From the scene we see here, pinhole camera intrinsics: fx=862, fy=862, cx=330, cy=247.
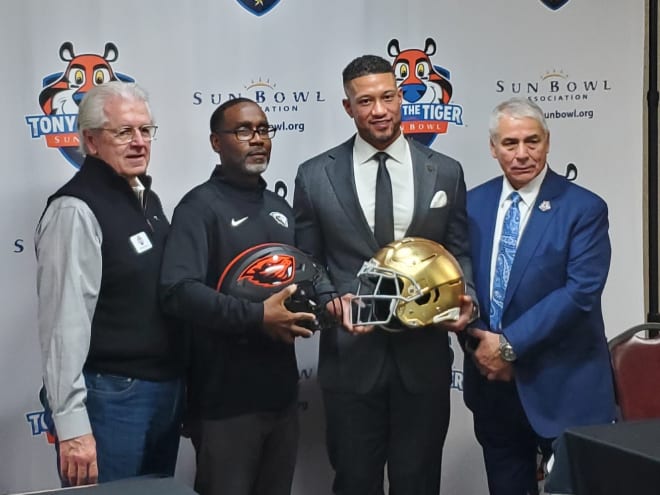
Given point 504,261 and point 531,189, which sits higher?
point 531,189

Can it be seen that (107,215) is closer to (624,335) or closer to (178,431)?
(178,431)

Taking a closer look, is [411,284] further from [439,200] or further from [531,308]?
[531,308]

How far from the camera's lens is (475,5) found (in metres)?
3.55

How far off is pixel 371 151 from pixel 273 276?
604mm

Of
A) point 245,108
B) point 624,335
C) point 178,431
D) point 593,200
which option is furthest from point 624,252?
point 178,431

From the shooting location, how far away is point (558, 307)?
9.87ft

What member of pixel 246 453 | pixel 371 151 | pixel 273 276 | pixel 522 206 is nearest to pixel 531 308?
pixel 522 206

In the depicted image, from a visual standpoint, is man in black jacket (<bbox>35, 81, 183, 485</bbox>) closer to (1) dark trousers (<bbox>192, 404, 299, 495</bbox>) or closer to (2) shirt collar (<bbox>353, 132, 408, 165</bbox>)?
(1) dark trousers (<bbox>192, 404, 299, 495</bbox>)

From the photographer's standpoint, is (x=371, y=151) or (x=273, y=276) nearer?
(x=273, y=276)

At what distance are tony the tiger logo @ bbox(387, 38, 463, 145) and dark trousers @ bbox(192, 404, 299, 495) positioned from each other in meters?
1.23

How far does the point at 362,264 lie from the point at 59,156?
113 cm

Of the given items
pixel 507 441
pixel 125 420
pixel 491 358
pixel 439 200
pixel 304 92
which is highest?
pixel 304 92

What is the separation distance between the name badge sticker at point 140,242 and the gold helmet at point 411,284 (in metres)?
0.70

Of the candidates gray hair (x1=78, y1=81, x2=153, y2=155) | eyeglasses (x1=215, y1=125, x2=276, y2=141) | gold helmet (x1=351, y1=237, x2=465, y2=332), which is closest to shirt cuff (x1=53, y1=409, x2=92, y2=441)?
gray hair (x1=78, y1=81, x2=153, y2=155)
